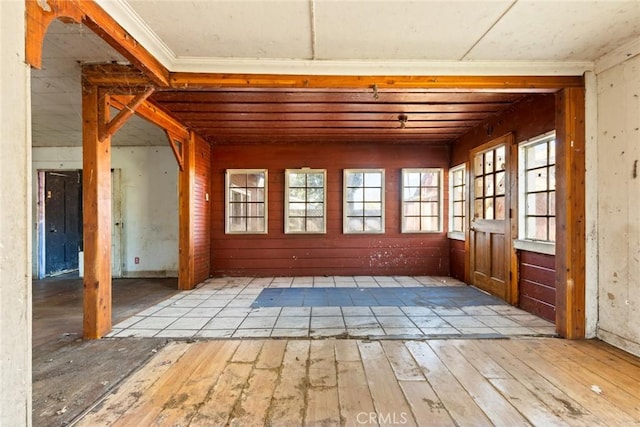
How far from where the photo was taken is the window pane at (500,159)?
14.7 ft

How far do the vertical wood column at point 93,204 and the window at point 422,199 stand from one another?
4822 millimetres

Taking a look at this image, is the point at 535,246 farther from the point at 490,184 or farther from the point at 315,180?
the point at 315,180

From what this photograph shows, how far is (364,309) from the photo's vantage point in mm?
3990

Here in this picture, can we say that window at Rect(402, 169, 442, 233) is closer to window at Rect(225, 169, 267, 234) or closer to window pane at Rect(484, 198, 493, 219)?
window pane at Rect(484, 198, 493, 219)

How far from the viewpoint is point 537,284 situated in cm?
381

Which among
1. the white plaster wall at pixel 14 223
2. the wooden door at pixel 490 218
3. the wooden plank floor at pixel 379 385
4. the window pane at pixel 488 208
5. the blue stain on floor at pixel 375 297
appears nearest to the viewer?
the white plaster wall at pixel 14 223

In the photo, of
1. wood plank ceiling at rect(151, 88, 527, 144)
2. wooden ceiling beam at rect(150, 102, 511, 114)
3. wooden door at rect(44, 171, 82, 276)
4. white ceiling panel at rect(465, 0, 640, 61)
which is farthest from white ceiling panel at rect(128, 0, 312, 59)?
wooden door at rect(44, 171, 82, 276)

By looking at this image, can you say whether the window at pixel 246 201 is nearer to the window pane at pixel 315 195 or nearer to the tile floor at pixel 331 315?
the window pane at pixel 315 195

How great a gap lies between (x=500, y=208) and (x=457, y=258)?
5.34 feet

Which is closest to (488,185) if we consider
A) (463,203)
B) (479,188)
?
(479,188)

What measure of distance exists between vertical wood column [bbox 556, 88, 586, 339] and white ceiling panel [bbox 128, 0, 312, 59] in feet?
8.31

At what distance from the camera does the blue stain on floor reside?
13.9ft

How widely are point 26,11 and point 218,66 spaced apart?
1549mm

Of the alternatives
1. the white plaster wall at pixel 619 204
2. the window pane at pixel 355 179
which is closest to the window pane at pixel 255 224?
the window pane at pixel 355 179
